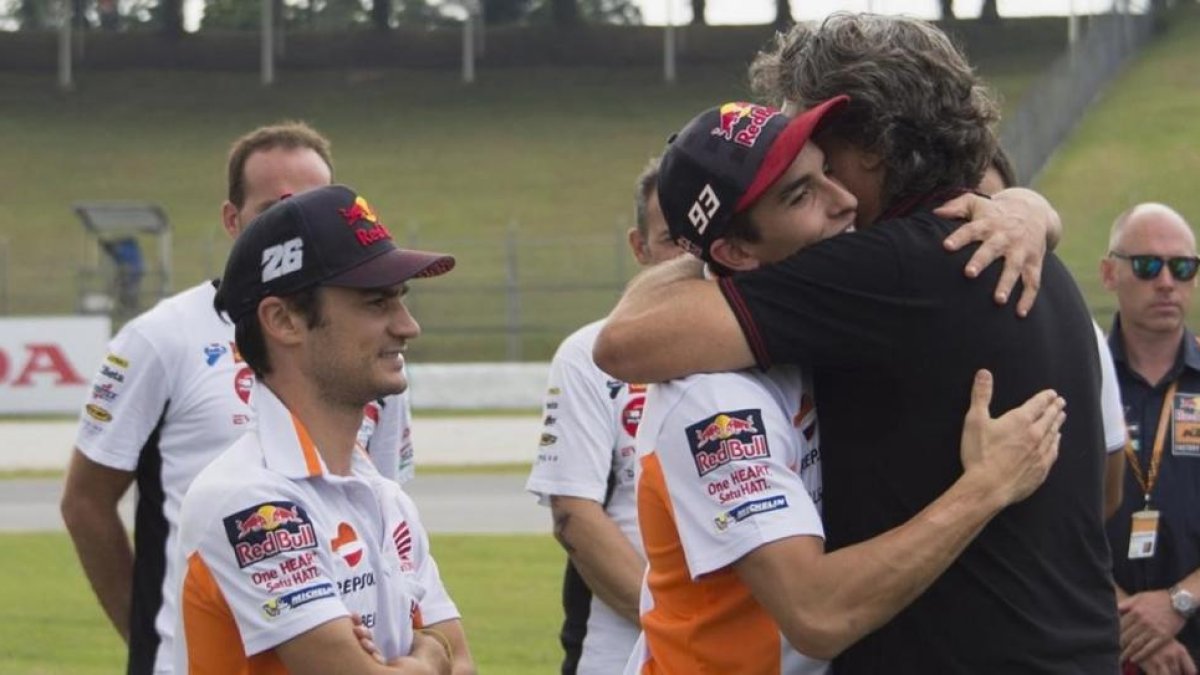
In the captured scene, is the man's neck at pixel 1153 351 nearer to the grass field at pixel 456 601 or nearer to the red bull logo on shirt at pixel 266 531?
the red bull logo on shirt at pixel 266 531

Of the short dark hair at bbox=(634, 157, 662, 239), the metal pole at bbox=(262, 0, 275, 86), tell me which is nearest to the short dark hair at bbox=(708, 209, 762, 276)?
the short dark hair at bbox=(634, 157, 662, 239)

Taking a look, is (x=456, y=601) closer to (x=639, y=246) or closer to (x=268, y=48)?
(x=639, y=246)

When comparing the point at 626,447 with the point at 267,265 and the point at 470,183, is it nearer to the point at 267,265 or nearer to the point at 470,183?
the point at 267,265

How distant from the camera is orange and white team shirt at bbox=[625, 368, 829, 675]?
320cm

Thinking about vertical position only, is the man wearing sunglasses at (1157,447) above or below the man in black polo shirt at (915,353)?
below

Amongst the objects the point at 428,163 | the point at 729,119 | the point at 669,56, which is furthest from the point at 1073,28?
the point at 729,119

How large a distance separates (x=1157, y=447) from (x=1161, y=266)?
0.70m

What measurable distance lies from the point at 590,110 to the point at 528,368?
1033 inches

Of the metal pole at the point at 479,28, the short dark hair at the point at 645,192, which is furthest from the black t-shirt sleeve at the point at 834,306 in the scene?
the metal pole at the point at 479,28

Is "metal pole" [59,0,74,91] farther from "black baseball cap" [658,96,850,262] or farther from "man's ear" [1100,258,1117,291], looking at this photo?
"black baseball cap" [658,96,850,262]

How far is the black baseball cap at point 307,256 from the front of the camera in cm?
367

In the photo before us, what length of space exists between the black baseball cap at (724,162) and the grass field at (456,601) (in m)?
7.00

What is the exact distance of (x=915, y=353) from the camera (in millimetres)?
3186

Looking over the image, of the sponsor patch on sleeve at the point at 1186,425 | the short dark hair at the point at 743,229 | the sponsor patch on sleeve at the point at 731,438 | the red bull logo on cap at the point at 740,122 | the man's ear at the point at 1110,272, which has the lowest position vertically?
the sponsor patch on sleeve at the point at 1186,425
